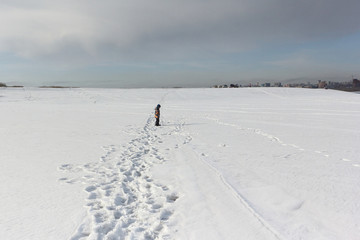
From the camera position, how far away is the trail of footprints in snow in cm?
333

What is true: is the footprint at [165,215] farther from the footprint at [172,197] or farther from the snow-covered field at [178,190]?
the footprint at [172,197]

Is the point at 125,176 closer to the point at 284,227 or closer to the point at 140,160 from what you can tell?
the point at 140,160

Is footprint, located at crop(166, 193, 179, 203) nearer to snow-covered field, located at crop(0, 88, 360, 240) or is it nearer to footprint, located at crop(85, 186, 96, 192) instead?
snow-covered field, located at crop(0, 88, 360, 240)

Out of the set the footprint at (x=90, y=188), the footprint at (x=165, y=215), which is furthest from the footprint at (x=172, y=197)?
the footprint at (x=90, y=188)

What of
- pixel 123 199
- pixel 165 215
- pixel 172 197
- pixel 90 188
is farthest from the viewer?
pixel 90 188

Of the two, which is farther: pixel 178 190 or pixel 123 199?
pixel 178 190

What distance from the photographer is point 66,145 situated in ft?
26.9

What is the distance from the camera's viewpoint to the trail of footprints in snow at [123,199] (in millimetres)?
3326

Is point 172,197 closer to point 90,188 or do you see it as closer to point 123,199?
point 123,199

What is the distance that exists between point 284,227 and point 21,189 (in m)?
4.74

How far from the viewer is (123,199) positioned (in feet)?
14.2

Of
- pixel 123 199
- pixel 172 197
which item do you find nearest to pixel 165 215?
pixel 172 197

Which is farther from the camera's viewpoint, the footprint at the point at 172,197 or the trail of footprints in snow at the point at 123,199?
the footprint at the point at 172,197

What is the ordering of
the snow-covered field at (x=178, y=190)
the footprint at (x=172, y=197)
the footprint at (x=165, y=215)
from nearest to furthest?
the snow-covered field at (x=178, y=190) < the footprint at (x=165, y=215) < the footprint at (x=172, y=197)
